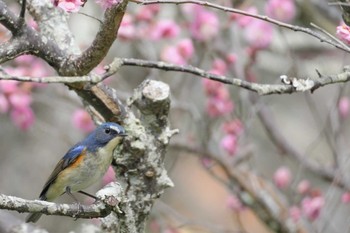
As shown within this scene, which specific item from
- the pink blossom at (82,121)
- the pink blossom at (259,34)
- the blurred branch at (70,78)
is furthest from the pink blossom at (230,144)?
the blurred branch at (70,78)

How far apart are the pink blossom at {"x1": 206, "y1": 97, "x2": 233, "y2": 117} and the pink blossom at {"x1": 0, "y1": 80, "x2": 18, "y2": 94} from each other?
1729 mm

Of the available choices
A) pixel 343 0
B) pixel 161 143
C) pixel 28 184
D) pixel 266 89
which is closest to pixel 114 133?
pixel 161 143

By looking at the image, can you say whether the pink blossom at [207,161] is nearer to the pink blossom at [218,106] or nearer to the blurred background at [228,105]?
the blurred background at [228,105]

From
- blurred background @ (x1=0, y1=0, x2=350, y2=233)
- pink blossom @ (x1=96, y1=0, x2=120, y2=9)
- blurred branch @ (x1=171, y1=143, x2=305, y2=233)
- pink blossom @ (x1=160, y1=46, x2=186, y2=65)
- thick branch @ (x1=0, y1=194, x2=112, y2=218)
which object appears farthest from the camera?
pink blossom @ (x1=160, y1=46, x2=186, y2=65)

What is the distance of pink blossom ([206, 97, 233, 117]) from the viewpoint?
275 inches

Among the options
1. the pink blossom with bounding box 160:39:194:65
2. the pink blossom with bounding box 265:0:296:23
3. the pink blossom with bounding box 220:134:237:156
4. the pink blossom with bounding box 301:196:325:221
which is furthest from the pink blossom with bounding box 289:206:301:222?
the pink blossom with bounding box 265:0:296:23

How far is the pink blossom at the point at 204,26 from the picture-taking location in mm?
6867

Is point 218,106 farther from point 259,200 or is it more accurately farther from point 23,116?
point 23,116

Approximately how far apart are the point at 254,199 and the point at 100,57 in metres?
2.58

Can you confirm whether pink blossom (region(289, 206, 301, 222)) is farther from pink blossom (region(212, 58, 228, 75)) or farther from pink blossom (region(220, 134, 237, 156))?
pink blossom (region(212, 58, 228, 75))

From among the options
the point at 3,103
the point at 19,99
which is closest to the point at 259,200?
the point at 19,99

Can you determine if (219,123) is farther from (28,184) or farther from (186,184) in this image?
(186,184)

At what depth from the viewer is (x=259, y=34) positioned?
7168mm

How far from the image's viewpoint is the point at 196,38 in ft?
22.9
